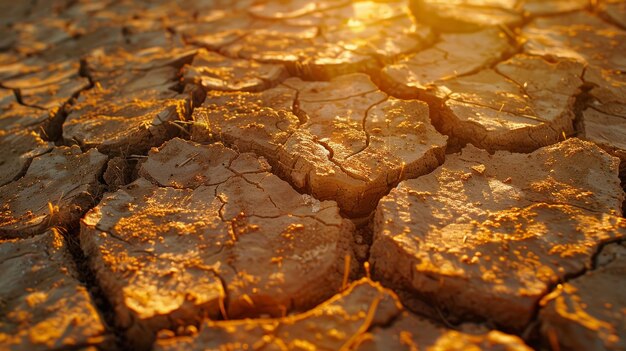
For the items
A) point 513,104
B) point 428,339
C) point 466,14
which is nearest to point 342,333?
point 428,339

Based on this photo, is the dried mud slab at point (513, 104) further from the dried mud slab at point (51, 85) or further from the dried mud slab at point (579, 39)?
the dried mud slab at point (51, 85)

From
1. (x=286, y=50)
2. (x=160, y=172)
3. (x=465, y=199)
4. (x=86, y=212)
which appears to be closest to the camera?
(x=465, y=199)

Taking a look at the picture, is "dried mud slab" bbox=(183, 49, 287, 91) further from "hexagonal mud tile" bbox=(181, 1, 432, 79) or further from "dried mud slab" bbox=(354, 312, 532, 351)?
"dried mud slab" bbox=(354, 312, 532, 351)

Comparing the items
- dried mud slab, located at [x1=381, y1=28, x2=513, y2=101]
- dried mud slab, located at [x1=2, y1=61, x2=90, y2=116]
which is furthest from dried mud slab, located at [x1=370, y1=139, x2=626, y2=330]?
dried mud slab, located at [x1=2, y1=61, x2=90, y2=116]

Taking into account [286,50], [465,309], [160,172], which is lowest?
[465,309]

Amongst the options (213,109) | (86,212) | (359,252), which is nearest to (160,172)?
(86,212)

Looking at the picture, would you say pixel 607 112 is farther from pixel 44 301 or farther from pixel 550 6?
pixel 44 301

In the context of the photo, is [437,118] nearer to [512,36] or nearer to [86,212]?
[512,36]
